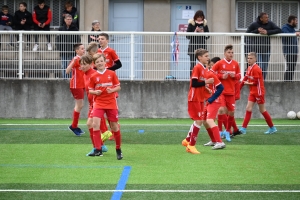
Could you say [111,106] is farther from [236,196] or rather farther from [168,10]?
[168,10]

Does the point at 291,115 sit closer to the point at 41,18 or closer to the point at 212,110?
the point at 212,110

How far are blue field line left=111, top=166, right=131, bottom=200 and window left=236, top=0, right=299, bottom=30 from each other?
53.2 ft

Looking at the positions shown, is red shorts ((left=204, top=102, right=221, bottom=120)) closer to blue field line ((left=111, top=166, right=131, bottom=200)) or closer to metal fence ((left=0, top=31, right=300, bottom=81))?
blue field line ((left=111, top=166, right=131, bottom=200))

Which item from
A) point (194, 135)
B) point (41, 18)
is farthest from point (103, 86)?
point (41, 18)

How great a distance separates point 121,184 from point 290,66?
11847mm

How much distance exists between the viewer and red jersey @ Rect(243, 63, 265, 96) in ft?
55.6

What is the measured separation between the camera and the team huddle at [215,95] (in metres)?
13.8

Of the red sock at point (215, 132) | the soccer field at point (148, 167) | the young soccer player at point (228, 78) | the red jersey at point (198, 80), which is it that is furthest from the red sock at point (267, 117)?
the red jersey at point (198, 80)

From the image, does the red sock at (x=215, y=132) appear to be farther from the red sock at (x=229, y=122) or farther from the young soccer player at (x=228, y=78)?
the red sock at (x=229, y=122)

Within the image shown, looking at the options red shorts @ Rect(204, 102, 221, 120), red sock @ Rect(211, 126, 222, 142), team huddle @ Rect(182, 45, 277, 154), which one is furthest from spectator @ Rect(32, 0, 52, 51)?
red sock @ Rect(211, 126, 222, 142)

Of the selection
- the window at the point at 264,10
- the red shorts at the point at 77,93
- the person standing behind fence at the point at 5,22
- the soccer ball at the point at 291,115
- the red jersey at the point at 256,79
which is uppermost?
the window at the point at 264,10

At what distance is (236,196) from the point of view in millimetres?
9398

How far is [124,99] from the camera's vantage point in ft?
69.3

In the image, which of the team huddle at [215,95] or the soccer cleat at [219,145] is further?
the soccer cleat at [219,145]
